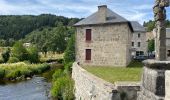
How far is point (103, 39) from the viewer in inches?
1168

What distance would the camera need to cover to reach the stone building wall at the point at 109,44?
2881 cm

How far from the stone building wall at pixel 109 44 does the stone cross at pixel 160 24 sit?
21899mm

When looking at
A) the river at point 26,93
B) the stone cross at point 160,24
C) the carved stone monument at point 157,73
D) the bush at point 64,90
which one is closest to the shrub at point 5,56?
the river at point 26,93

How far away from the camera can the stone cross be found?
6.30 meters

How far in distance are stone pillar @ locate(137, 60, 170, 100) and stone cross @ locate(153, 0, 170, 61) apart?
1083 millimetres

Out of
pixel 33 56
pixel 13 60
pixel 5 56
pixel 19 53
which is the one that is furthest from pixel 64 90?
pixel 33 56

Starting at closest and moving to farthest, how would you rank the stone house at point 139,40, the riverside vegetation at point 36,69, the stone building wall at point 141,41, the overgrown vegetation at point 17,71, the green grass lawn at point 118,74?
1. the green grass lawn at point 118,74
2. the riverside vegetation at point 36,69
3. the overgrown vegetation at point 17,71
4. the stone house at point 139,40
5. the stone building wall at point 141,41

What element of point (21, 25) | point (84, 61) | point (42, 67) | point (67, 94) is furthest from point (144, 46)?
point (21, 25)

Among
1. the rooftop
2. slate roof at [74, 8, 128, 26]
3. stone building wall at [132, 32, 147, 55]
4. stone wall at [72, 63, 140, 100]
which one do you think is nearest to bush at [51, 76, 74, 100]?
stone wall at [72, 63, 140, 100]

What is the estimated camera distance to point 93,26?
3020 cm

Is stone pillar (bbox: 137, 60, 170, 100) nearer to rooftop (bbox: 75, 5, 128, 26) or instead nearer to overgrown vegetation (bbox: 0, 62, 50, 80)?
rooftop (bbox: 75, 5, 128, 26)

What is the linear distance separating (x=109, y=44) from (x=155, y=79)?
24046 millimetres

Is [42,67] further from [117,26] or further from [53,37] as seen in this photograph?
[53,37]

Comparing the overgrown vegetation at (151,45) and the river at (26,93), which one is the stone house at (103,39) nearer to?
the river at (26,93)
